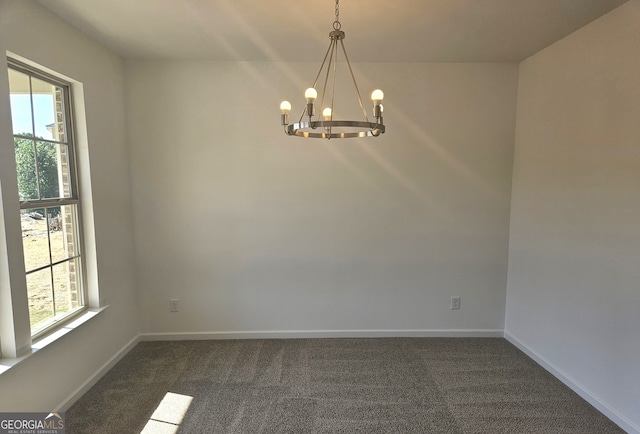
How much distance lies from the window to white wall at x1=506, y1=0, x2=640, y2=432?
12.6 ft

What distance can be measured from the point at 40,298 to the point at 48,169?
89 cm

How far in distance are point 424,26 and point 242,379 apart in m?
3.09

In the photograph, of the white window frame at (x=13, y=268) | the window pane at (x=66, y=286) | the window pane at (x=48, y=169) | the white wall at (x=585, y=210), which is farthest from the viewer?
the window pane at (x=66, y=286)

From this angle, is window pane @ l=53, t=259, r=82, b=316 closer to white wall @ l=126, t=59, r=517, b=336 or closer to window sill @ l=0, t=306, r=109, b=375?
window sill @ l=0, t=306, r=109, b=375

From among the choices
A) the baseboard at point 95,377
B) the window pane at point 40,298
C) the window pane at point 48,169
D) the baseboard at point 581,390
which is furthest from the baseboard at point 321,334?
the window pane at point 48,169

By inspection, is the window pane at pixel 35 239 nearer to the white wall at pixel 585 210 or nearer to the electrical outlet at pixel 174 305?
the electrical outlet at pixel 174 305

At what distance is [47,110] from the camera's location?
221 cm

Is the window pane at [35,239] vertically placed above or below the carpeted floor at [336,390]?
→ above

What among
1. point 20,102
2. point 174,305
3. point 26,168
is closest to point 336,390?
point 174,305

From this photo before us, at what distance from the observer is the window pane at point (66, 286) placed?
2.28 m

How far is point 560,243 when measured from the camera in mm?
2562

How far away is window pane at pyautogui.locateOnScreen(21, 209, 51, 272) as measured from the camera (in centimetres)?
199

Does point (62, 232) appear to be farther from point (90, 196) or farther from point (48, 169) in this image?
point (48, 169)

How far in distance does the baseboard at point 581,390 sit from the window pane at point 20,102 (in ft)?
14.0
